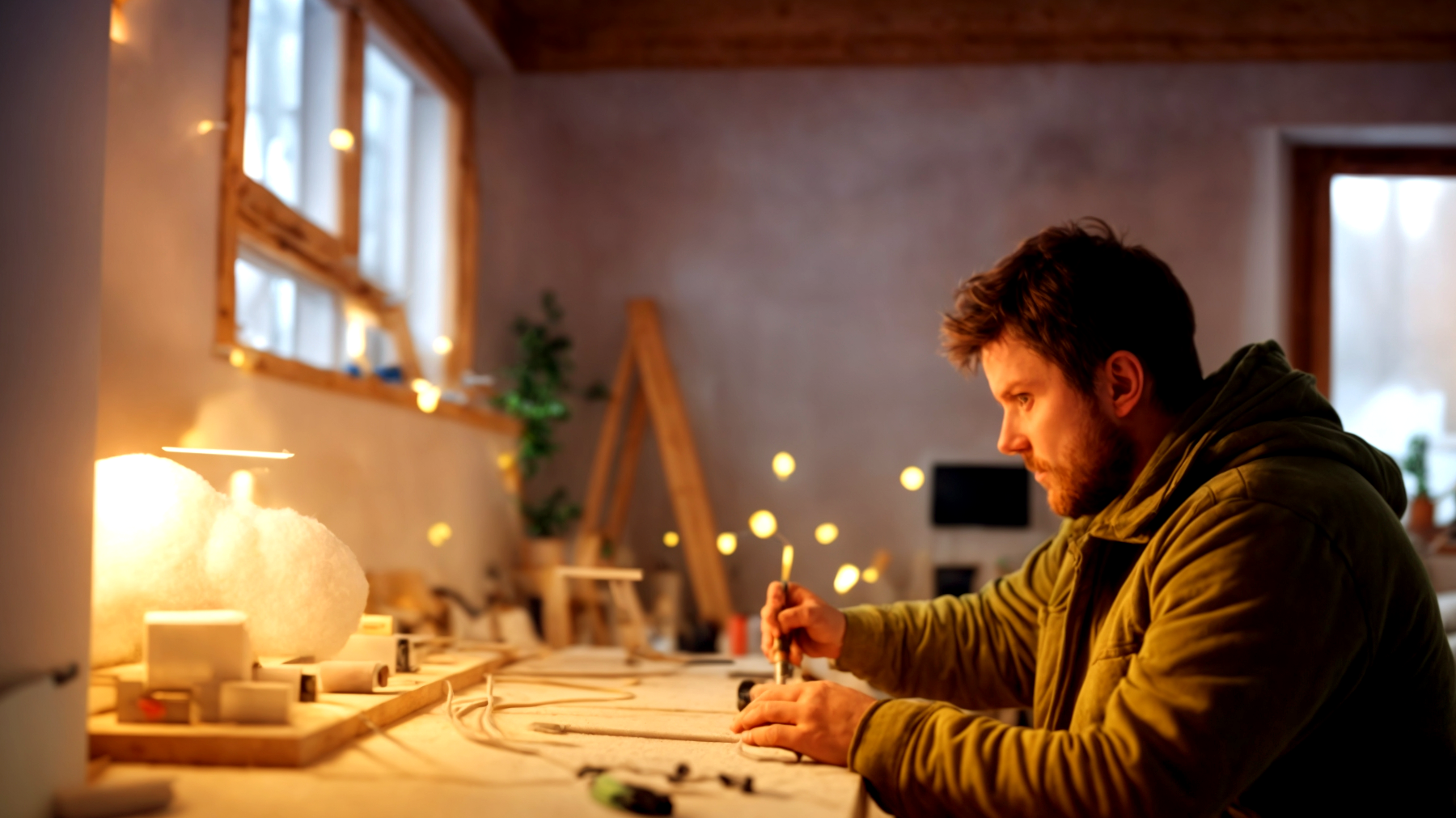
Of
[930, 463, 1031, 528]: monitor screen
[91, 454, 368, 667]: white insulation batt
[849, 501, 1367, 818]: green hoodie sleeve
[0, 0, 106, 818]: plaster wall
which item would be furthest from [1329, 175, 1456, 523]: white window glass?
[0, 0, 106, 818]: plaster wall

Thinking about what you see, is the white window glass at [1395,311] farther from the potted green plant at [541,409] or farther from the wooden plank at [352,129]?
the wooden plank at [352,129]

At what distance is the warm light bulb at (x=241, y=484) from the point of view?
2.21m

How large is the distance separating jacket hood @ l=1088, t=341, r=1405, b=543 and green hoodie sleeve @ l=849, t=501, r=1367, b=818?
12 centimetres

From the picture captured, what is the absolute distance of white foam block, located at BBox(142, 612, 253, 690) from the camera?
3.59 ft

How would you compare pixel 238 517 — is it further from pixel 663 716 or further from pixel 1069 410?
pixel 1069 410

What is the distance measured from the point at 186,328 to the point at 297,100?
128cm

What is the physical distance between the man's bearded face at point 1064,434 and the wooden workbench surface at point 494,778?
1.75ft

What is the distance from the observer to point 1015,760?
106 centimetres

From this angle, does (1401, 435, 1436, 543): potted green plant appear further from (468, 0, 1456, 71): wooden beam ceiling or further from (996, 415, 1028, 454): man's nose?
(996, 415, 1028, 454): man's nose

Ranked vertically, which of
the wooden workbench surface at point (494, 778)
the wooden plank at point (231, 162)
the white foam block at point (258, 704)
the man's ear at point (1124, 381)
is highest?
the wooden plank at point (231, 162)

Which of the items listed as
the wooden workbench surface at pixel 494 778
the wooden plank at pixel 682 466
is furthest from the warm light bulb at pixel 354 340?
the wooden workbench surface at pixel 494 778

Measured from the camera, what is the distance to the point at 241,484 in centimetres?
224

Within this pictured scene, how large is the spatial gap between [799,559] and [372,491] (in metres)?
1.97

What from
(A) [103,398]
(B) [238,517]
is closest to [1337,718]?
(B) [238,517]
